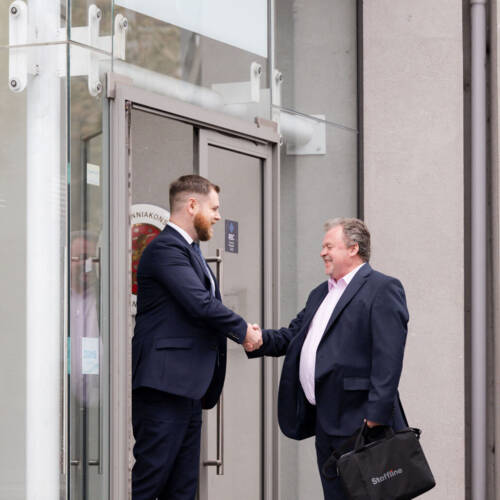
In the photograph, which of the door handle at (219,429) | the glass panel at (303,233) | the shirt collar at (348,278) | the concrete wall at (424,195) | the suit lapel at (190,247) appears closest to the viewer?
the shirt collar at (348,278)

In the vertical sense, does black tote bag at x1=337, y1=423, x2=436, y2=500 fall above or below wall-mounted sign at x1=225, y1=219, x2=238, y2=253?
below

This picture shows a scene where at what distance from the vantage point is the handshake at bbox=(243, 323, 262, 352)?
5528 mm

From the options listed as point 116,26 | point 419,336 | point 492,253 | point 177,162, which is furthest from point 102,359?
point 492,253

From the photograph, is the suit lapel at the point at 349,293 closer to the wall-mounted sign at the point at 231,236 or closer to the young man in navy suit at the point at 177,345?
the young man in navy suit at the point at 177,345

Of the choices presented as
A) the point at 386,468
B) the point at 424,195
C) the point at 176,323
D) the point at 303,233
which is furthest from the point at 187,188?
the point at 424,195

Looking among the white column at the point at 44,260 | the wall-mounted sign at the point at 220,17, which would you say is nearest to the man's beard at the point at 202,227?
the white column at the point at 44,260

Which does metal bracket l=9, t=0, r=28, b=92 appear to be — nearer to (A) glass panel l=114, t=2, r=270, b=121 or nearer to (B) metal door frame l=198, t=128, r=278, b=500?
(A) glass panel l=114, t=2, r=270, b=121

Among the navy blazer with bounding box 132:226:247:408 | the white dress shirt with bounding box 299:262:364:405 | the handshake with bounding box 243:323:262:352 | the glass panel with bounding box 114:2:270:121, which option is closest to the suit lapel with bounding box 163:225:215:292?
the navy blazer with bounding box 132:226:247:408

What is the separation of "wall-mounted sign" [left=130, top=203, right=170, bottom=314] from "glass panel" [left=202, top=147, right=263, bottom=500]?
1.43 ft

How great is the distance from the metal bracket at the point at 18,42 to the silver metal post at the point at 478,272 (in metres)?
4.21

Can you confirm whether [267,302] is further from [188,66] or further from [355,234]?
[188,66]

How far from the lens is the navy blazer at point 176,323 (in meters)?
5.18

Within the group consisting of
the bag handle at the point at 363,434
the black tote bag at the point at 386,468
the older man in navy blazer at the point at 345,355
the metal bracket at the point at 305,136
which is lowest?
the black tote bag at the point at 386,468

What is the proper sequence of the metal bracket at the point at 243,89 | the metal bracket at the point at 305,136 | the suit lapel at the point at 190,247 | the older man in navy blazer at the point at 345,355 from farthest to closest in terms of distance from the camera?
the metal bracket at the point at 305,136
the metal bracket at the point at 243,89
the suit lapel at the point at 190,247
the older man in navy blazer at the point at 345,355
